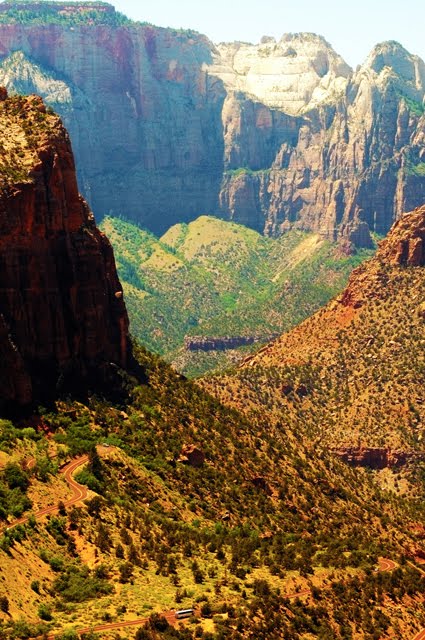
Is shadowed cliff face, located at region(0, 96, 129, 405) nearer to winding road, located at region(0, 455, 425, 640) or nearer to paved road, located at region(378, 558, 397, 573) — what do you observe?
winding road, located at region(0, 455, 425, 640)

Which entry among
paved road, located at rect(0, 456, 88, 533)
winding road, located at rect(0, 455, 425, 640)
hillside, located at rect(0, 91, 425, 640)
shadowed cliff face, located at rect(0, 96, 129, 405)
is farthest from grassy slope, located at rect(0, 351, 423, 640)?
shadowed cliff face, located at rect(0, 96, 129, 405)

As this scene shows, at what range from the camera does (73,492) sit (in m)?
113

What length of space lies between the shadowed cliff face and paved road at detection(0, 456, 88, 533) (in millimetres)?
7774

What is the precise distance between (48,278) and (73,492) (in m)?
22.9

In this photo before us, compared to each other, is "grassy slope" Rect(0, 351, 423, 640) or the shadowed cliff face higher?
the shadowed cliff face

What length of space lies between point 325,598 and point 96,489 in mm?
22586

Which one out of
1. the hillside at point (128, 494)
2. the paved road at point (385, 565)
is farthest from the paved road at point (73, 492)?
the paved road at point (385, 565)

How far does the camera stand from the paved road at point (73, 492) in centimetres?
10325

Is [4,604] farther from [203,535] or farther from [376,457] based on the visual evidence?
[376,457]

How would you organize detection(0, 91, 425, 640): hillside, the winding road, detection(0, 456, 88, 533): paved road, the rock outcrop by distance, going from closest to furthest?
the winding road
detection(0, 91, 425, 640): hillside
detection(0, 456, 88, 533): paved road
the rock outcrop

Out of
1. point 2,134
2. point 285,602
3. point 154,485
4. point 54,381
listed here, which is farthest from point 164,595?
point 2,134

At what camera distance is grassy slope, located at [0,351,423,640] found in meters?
95.9

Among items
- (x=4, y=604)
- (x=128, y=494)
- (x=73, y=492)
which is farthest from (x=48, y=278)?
(x=4, y=604)

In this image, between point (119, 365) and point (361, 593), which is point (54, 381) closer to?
point (119, 365)
